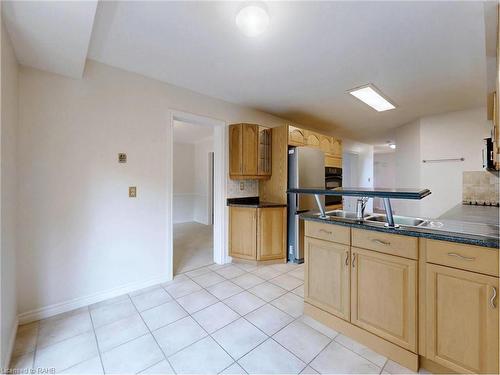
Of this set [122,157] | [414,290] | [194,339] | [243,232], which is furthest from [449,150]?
[122,157]

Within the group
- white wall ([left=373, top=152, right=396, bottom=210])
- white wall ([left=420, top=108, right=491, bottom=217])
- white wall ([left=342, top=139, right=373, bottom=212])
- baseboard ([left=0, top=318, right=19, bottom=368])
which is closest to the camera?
baseboard ([left=0, top=318, right=19, bottom=368])

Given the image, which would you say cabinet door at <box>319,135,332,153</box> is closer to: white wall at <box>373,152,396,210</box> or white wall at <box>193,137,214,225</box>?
white wall at <box>193,137,214,225</box>

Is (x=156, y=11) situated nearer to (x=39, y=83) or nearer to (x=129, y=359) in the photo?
(x=39, y=83)

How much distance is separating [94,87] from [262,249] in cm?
275

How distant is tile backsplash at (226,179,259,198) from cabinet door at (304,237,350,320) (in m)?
1.67

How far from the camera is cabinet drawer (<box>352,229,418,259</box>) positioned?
140 cm

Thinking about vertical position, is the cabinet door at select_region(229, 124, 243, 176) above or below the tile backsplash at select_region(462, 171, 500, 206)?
above

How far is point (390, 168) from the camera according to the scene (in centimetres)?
916

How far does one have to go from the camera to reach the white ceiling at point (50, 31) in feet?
4.20

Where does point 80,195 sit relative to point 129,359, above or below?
above

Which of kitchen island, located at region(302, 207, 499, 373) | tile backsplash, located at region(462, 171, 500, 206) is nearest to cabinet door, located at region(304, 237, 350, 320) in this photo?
kitchen island, located at region(302, 207, 499, 373)

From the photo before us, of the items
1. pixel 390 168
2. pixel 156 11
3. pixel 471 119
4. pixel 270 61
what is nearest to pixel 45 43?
pixel 156 11

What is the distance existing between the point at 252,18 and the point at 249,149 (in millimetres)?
1881

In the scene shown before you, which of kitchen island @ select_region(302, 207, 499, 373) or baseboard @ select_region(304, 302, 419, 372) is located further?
baseboard @ select_region(304, 302, 419, 372)
